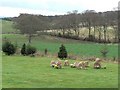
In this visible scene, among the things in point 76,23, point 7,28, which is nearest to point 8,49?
point 76,23

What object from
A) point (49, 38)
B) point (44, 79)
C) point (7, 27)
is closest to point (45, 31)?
point (49, 38)

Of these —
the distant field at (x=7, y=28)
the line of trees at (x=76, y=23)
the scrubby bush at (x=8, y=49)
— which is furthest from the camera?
the distant field at (x=7, y=28)

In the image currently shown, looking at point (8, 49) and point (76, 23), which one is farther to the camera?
point (76, 23)

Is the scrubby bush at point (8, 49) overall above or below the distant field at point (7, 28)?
below

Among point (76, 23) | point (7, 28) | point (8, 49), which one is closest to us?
point (8, 49)

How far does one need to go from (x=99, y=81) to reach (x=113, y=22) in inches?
3066

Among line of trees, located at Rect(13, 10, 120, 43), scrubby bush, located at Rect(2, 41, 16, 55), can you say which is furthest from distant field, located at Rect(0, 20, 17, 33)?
scrubby bush, located at Rect(2, 41, 16, 55)

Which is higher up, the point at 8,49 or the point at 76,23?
the point at 76,23

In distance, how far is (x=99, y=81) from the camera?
17359 mm

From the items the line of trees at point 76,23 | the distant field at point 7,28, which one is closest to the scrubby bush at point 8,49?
the line of trees at point 76,23

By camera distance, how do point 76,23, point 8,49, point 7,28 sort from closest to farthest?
point 8,49 → point 76,23 → point 7,28

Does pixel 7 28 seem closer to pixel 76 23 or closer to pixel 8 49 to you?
pixel 76 23

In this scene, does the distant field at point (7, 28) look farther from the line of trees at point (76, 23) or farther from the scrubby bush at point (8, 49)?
the scrubby bush at point (8, 49)

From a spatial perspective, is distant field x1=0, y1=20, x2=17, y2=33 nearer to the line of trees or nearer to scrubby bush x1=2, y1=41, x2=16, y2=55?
the line of trees
